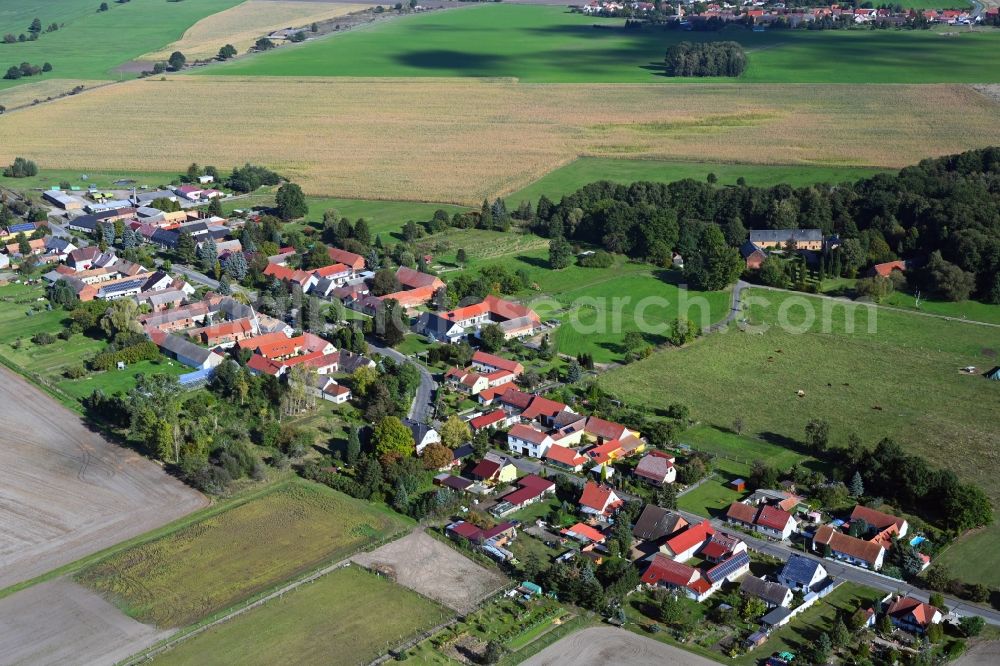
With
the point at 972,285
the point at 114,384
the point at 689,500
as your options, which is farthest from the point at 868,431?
the point at 114,384

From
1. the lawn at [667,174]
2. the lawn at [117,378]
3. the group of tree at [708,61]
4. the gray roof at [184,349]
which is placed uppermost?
the group of tree at [708,61]

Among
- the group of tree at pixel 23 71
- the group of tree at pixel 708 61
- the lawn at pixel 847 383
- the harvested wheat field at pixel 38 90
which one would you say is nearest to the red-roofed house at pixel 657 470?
the lawn at pixel 847 383

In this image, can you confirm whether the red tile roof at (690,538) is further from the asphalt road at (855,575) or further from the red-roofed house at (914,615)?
the red-roofed house at (914,615)

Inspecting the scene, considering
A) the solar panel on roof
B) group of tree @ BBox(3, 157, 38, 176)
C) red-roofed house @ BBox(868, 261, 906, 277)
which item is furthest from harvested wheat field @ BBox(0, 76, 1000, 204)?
the solar panel on roof

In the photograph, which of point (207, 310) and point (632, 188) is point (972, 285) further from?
point (207, 310)

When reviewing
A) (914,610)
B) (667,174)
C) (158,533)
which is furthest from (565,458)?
(667,174)

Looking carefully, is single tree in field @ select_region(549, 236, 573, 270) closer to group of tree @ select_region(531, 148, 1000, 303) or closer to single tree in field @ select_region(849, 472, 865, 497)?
group of tree @ select_region(531, 148, 1000, 303)
